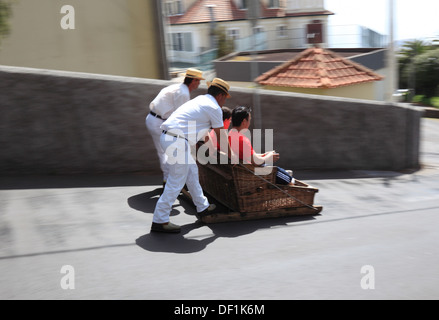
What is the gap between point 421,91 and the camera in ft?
92.6

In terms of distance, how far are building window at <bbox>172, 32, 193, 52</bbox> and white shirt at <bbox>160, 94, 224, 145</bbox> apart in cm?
4340

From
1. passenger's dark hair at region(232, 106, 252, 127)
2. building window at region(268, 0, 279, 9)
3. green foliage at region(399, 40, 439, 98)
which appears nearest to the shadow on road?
passenger's dark hair at region(232, 106, 252, 127)

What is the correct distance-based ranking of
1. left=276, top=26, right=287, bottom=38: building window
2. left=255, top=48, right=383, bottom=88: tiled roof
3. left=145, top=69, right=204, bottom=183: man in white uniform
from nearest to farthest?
left=145, top=69, right=204, bottom=183: man in white uniform
left=255, top=48, right=383, bottom=88: tiled roof
left=276, top=26, right=287, bottom=38: building window

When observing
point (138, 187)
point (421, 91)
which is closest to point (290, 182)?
point (138, 187)

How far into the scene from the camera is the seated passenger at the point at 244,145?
239 inches

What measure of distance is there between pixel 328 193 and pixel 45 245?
4.42m

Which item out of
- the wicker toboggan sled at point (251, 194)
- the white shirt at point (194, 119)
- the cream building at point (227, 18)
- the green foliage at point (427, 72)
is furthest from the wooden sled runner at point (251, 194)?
the cream building at point (227, 18)

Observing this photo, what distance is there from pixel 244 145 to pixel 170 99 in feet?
3.91

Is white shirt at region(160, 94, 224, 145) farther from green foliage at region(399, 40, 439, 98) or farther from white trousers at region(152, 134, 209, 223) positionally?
green foliage at region(399, 40, 439, 98)

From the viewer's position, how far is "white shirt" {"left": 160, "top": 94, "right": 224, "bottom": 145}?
18.2 feet

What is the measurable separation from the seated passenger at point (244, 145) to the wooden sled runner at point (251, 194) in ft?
0.31

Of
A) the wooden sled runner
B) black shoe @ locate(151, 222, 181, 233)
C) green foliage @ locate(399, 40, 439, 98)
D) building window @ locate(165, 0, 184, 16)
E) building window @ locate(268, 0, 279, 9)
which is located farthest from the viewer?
building window @ locate(268, 0, 279, 9)

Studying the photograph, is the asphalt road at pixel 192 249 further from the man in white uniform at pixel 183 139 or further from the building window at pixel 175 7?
the building window at pixel 175 7

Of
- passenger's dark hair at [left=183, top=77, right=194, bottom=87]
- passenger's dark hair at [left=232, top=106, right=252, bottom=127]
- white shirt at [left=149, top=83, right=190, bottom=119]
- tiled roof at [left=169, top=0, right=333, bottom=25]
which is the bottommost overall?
passenger's dark hair at [left=232, top=106, right=252, bottom=127]
